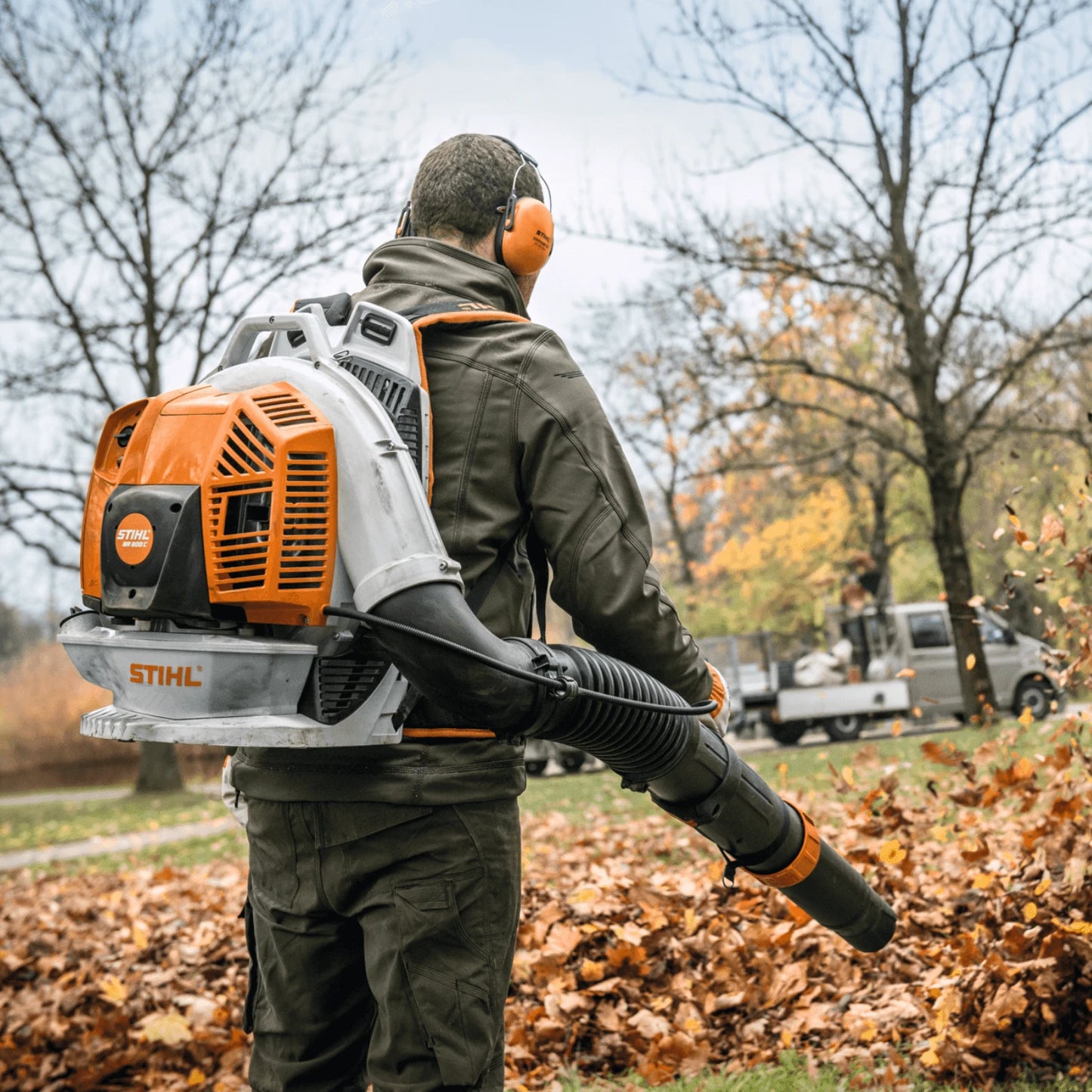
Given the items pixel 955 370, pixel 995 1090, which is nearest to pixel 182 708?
pixel 995 1090

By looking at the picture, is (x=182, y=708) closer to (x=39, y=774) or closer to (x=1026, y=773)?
(x=1026, y=773)

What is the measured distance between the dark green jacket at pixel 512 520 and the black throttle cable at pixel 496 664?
156mm

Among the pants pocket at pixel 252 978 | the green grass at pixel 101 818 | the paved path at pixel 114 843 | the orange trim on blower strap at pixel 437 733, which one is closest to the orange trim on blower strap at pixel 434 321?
the orange trim on blower strap at pixel 437 733

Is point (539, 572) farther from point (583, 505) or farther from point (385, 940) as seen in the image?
point (385, 940)

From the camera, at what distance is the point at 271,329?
2029 millimetres

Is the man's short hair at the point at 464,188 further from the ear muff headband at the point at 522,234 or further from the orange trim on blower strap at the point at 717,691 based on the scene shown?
the orange trim on blower strap at the point at 717,691

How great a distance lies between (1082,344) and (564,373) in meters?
12.0

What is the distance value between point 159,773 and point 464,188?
57.8 ft

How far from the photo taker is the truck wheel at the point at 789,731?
18438 mm

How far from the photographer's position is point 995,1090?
9.48 ft

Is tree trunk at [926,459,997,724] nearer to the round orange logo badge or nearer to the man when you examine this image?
the man

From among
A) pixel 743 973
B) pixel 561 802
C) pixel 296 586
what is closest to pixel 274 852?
pixel 296 586

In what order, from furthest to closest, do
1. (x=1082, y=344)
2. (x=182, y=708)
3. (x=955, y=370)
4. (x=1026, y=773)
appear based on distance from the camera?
(x=955, y=370) < (x=1082, y=344) < (x=1026, y=773) < (x=182, y=708)

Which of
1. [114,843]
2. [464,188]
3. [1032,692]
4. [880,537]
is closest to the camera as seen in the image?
[464,188]
